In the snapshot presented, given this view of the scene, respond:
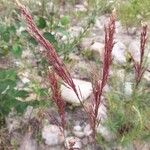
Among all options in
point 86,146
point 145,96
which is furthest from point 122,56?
point 86,146

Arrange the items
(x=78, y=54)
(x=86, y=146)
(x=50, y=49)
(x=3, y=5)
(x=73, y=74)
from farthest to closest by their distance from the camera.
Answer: (x=3, y=5) → (x=78, y=54) → (x=73, y=74) → (x=86, y=146) → (x=50, y=49)

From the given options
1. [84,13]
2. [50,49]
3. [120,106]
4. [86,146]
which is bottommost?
[86,146]

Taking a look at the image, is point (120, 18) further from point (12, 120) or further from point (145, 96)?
point (12, 120)

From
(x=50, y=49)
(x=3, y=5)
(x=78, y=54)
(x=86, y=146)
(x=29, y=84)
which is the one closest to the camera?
(x=50, y=49)

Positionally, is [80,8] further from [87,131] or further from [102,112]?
[87,131]

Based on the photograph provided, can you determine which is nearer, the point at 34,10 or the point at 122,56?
the point at 122,56

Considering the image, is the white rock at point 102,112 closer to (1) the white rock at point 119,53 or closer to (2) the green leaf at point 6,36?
(1) the white rock at point 119,53

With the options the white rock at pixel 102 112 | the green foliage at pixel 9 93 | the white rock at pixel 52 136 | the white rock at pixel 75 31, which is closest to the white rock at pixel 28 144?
the white rock at pixel 52 136
